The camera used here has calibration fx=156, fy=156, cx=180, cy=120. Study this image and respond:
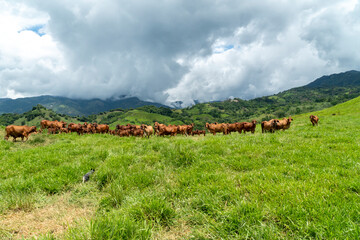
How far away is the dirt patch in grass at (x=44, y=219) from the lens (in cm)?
310

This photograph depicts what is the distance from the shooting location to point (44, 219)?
3.59 metres

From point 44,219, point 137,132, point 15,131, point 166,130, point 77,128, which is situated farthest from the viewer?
point 77,128

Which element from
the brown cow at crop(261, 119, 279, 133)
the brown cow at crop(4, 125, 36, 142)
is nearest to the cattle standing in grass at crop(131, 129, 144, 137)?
the brown cow at crop(4, 125, 36, 142)

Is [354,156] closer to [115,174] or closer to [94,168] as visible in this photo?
[115,174]

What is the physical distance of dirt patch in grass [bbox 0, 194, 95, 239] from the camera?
310cm

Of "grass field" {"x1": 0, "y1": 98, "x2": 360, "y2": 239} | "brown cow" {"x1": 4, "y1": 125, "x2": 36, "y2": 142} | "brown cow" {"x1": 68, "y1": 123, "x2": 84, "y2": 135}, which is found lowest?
"grass field" {"x1": 0, "y1": 98, "x2": 360, "y2": 239}

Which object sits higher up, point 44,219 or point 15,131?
point 15,131

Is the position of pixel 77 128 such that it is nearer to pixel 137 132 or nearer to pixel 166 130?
pixel 137 132

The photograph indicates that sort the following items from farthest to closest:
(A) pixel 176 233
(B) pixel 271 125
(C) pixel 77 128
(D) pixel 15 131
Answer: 1. (C) pixel 77 128
2. (B) pixel 271 125
3. (D) pixel 15 131
4. (A) pixel 176 233

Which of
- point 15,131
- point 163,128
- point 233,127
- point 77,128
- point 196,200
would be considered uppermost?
point 15,131

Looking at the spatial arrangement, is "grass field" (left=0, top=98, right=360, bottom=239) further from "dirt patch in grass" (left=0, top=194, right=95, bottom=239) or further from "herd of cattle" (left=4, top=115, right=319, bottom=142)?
"herd of cattle" (left=4, top=115, right=319, bottom=142)

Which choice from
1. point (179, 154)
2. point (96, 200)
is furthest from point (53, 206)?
point (179, 154)

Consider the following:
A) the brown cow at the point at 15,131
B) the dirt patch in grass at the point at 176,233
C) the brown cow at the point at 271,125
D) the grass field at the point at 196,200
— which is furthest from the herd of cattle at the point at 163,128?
the dirt patch in grass at the point at 176,233

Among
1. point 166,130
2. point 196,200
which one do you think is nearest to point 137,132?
point 166,130
